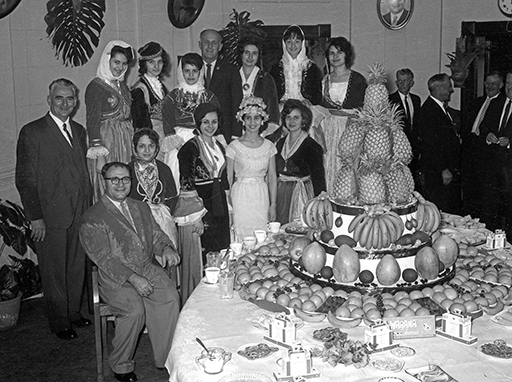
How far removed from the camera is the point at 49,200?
5891mm

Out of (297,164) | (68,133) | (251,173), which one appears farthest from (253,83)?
(68,133)

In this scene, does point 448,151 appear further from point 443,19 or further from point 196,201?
point 196,201

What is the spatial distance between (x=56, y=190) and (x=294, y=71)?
2742mm

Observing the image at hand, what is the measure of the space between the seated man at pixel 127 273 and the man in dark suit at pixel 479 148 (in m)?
4.43

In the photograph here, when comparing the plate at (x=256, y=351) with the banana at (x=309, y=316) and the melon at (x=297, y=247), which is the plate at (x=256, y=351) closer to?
the banana at (x=309, y=316)

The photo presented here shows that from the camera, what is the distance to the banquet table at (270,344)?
3238 millimetres

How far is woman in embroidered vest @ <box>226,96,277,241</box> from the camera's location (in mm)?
6383

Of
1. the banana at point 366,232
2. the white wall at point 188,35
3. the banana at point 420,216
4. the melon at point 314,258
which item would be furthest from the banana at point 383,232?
the white wall at point 188,35

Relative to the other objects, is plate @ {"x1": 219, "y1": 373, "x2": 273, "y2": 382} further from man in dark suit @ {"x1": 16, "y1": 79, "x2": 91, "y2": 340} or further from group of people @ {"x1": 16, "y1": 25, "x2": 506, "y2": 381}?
man in dark suit @ {"x1": 16, "y1": 79, "x2": 91, "y2": 340}

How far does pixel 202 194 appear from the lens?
6.30 metres

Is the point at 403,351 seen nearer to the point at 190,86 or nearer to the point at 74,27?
the point at 190,86

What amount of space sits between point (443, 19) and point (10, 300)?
7.21 metres

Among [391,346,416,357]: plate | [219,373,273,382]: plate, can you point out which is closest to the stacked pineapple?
[391,346,416,357]: plate

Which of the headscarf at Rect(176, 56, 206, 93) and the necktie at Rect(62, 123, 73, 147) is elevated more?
the headscarf at Rect(176, 56, 206, 93)
